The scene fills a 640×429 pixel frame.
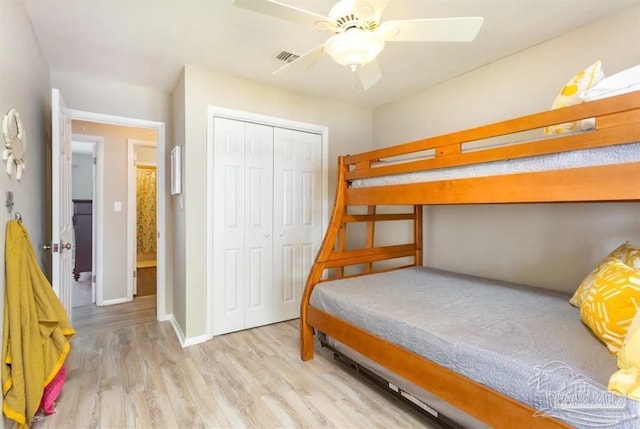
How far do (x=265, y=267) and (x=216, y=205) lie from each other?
0.78 m

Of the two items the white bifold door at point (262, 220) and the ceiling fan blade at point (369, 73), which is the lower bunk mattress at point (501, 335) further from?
the ceiling fan blade at point (369, 73)

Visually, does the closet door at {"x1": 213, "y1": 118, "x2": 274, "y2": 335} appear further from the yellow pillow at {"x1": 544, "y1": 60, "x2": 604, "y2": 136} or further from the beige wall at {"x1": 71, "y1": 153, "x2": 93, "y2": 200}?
the beige wall at {"x1": 71, "y1": 153, "x2": 93, "y2": 200}

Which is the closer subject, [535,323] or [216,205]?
[535,323]

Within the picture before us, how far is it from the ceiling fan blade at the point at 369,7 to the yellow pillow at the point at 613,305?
1.52 m

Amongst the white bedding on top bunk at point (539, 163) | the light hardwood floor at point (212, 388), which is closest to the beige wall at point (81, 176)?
the light hardwood floor at point (212, 388)

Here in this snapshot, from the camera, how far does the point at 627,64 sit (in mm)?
1908

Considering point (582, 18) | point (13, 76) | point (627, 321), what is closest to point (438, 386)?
point (627, 321)

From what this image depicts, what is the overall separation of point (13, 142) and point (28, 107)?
0.57 metres

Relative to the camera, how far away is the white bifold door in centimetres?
282

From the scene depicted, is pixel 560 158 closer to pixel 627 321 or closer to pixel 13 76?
pixel 627 321

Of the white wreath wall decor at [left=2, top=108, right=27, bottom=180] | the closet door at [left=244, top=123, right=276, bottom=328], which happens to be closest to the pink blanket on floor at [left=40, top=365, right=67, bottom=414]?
the white wreath wall decor at [left=2, top=108, right=27, bottom=180]

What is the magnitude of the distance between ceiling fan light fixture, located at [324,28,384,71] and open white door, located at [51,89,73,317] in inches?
74.7

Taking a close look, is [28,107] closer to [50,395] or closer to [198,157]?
[198,157]

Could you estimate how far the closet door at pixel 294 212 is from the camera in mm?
3146
